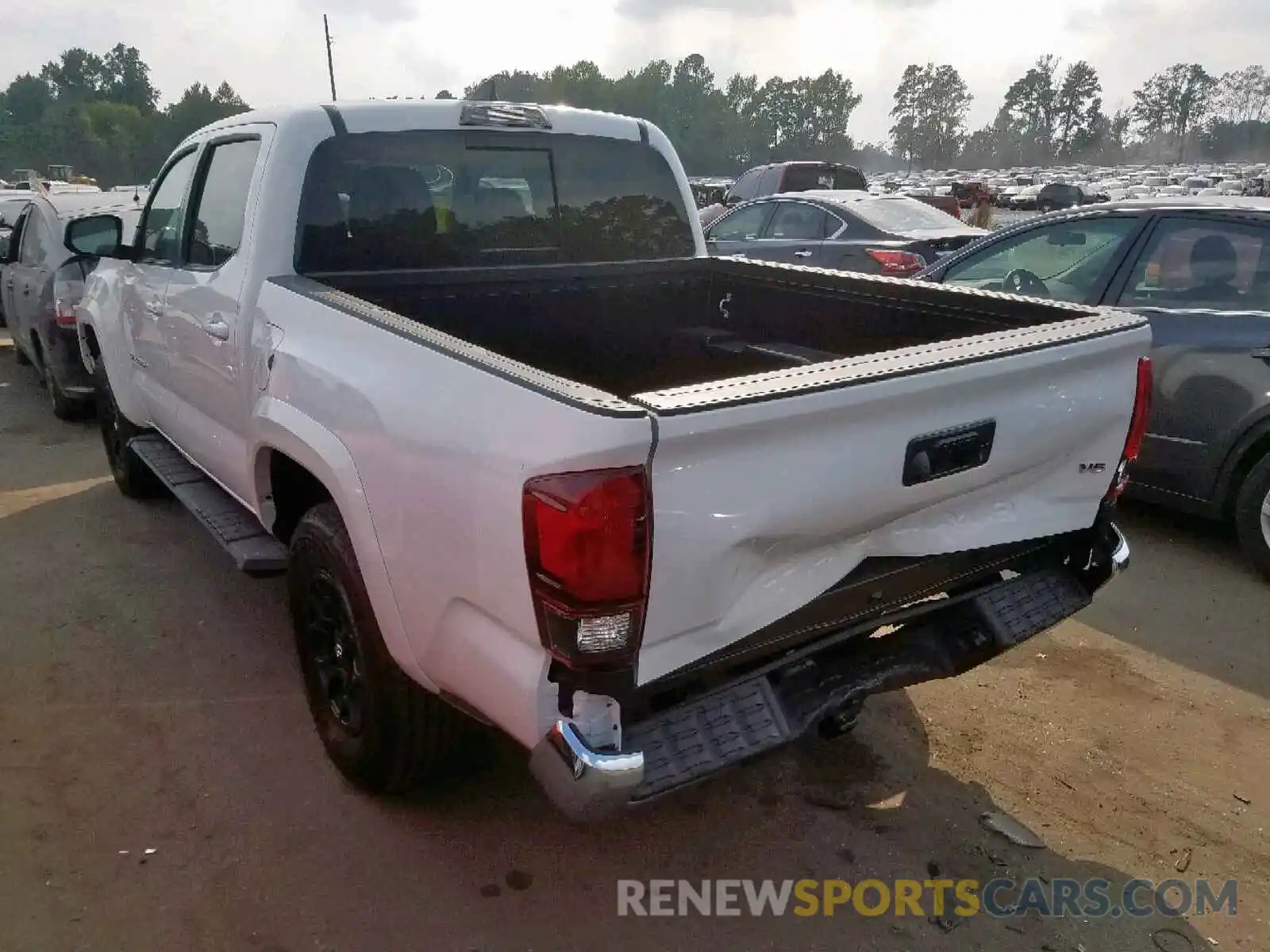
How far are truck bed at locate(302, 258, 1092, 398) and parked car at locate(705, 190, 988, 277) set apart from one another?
505 centimetres

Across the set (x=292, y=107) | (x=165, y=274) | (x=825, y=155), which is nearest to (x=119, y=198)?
(x=165, y=274)

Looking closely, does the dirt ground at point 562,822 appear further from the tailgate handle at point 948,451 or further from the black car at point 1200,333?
the tailgate handle at point 948,451

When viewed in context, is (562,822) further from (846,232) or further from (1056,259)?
(846,232)

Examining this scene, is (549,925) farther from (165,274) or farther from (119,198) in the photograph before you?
(119,198)

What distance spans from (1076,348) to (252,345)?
8.30 ft

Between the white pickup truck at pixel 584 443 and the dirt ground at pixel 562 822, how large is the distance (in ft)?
1.11

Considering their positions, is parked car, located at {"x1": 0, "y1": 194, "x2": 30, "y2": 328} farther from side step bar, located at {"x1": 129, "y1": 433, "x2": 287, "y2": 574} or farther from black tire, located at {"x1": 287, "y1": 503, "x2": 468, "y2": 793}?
black tire, located at {"x1": 287, "y1": 503, "x2": 468, "y2": 793}

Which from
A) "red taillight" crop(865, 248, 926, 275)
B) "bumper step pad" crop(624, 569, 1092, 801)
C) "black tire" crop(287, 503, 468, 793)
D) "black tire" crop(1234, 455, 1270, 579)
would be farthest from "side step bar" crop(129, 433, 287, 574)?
"red taillight" crop(865, 248, 926, 275)

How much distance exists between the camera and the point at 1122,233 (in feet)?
17.3

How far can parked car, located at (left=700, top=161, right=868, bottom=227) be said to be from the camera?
1504cm

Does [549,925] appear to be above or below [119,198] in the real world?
below

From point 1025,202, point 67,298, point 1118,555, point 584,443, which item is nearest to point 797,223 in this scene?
point 67,298

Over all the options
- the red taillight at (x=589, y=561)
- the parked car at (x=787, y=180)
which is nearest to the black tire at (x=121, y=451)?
the red taillight at (x=589, y=561)


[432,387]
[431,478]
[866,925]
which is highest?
[432,387]
